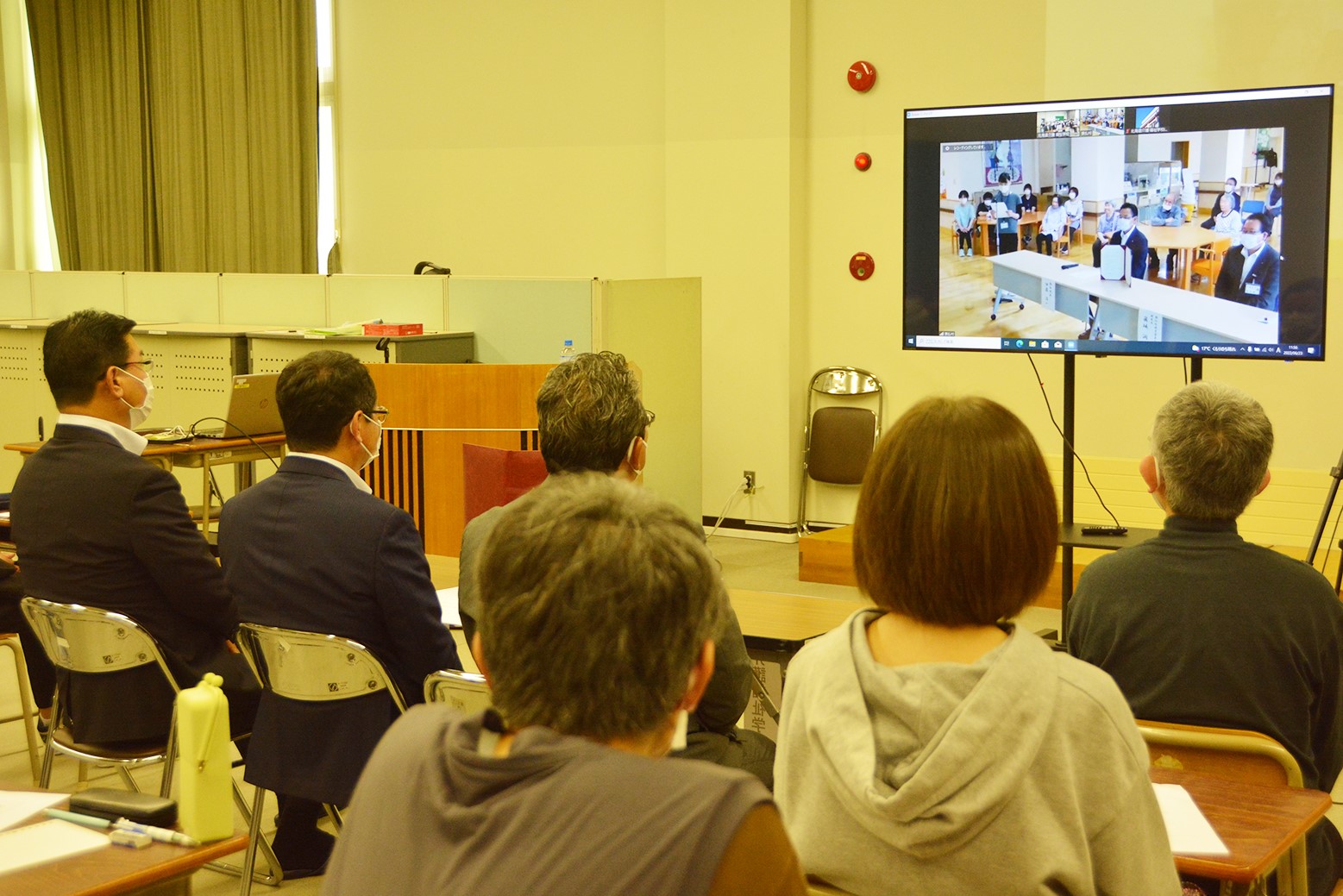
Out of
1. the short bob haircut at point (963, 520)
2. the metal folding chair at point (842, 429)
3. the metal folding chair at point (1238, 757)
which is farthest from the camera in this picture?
the metal folding chair at point (842, 429)

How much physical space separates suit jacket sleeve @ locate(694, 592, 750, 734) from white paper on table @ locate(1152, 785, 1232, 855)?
69 centimetres

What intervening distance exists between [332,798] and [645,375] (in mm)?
4093

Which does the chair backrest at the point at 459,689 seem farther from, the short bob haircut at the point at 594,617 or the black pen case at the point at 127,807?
the short bob haircut at the point at 594,617

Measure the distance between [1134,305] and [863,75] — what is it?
3462mm

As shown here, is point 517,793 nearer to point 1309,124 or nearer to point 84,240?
point 1309,124

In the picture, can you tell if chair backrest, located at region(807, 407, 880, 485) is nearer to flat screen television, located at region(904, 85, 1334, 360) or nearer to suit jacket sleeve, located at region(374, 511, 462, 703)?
flat screen television, located at region(904, 85, 1334, 360)

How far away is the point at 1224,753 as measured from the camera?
6.38 feet

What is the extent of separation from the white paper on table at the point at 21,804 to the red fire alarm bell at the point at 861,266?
582 cm

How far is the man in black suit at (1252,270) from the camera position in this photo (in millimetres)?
3781

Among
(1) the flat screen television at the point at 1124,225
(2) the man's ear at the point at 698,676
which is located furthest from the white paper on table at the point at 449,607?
(1) the flat screen television at the point at 1124,225

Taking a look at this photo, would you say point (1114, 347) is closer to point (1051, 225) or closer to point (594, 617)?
point (1051, 225)

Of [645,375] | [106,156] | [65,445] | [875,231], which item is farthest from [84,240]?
[65,445]

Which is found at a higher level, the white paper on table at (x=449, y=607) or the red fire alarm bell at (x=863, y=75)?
the red fire alarm bell at (x=863, y=75)

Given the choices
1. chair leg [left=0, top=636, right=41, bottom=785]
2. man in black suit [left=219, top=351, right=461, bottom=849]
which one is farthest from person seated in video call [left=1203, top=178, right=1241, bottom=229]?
chair leg [left=0, top=636, right=41, bottom=785]
